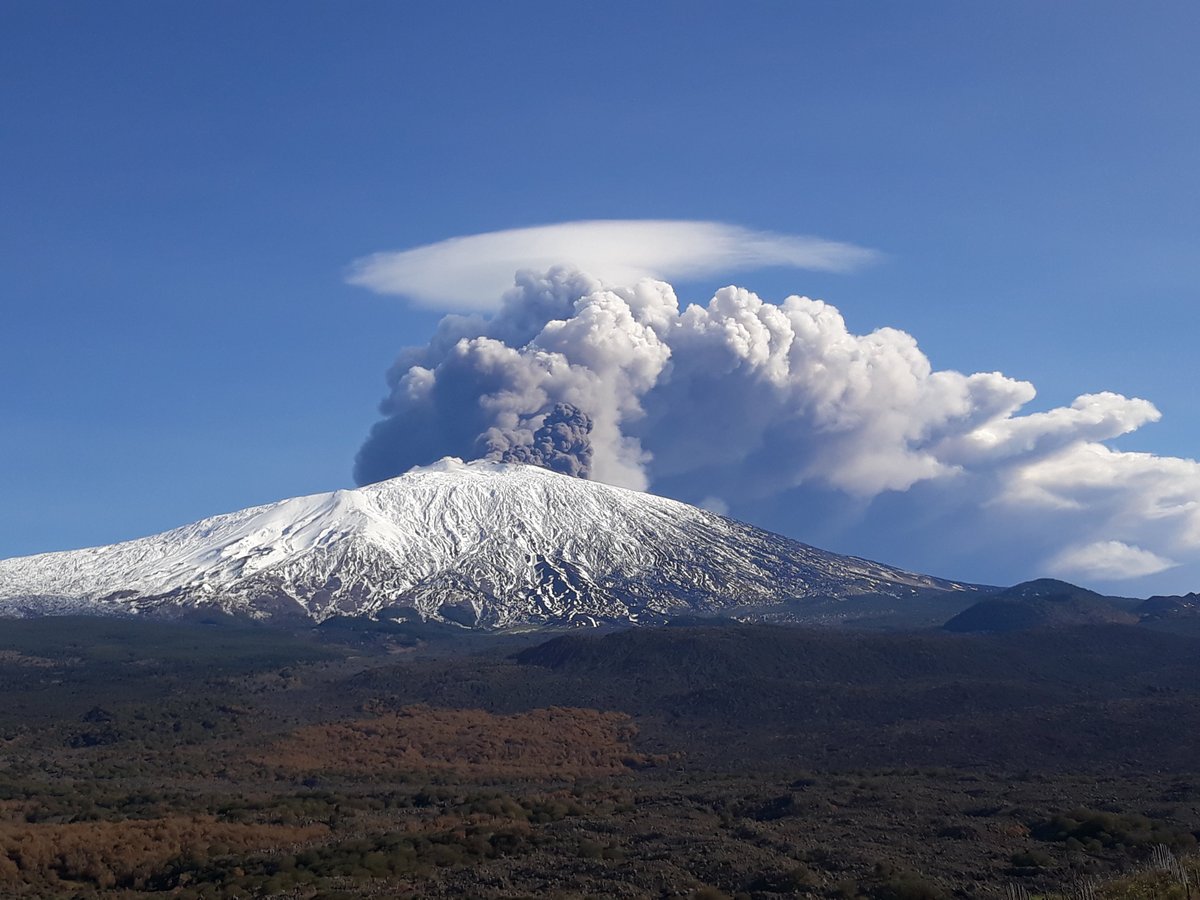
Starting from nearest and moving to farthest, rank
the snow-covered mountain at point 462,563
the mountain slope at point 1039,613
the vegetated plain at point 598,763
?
1. the vegetated plain at point 598,763
2. the mountain slope at point 1039,613
3. the snow-covered mountain at point 462,563

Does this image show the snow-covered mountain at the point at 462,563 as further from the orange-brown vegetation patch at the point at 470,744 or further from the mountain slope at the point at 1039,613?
the orange-brown vegetation patch at the point at 470,744

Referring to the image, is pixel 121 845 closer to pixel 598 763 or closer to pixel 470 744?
pixel 598 763

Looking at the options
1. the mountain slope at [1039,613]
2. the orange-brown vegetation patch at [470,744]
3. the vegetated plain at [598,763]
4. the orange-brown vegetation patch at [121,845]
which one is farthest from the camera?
the mountain slope at [1039,613]

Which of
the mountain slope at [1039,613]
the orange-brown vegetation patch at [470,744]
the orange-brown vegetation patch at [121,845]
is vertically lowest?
the orange-brown vegetation patch at [121,845]

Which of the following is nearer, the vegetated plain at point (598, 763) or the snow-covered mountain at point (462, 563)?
the vegetated plain at point (598, 763)

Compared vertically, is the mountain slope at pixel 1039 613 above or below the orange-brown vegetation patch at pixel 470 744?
above

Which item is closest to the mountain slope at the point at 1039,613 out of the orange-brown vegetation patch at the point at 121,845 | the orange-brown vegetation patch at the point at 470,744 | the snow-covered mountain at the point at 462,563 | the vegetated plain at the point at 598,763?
the vegetated plain at the point at 598,763
